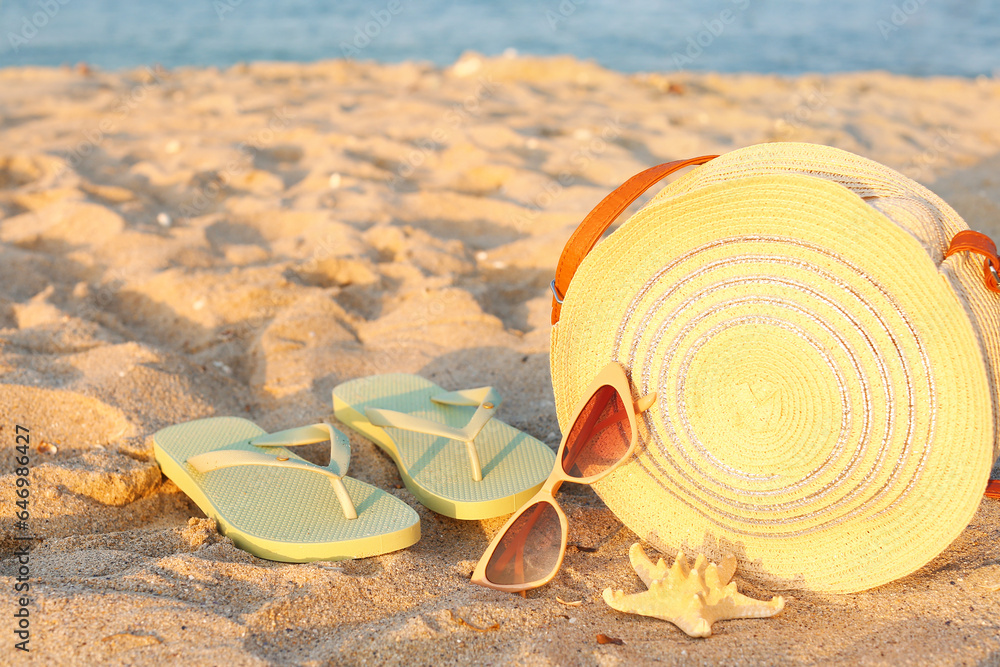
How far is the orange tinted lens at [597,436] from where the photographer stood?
1.40m

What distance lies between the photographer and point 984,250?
3.60 ft

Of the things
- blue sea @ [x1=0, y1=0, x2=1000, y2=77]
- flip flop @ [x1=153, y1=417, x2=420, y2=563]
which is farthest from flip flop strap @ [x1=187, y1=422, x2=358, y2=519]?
blue sea @ [x1=0, y1=0, x2=1000, y2=77]

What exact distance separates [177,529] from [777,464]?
1218 mm

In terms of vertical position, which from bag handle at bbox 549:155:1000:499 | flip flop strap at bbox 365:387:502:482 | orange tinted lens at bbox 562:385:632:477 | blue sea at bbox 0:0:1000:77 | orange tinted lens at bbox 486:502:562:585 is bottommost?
orange tinted lens at bbox 486:502:562:585

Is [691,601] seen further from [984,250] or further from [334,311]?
[334,311]

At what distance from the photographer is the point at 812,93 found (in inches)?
225

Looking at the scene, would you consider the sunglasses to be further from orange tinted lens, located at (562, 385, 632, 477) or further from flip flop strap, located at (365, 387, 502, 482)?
flip flop strap, located at (365, 387, 502, 482)

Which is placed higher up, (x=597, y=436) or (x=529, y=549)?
(x=597, y=436)

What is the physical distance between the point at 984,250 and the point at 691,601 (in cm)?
72

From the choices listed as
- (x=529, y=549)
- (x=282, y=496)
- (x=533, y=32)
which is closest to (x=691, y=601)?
(x=529, y=549)

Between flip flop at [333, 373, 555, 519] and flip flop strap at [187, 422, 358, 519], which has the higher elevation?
flip flop strap at [187, 422, 358, 519]

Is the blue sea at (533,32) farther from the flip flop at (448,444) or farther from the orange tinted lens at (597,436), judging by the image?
the orange tinted lens at (597,436)

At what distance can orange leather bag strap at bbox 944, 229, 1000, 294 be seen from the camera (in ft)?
3.62

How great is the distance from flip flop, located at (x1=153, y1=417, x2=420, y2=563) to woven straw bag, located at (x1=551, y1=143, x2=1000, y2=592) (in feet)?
1.57
